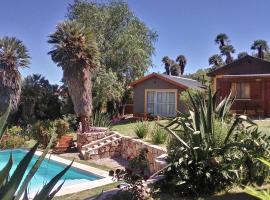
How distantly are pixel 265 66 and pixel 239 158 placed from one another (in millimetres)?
23406

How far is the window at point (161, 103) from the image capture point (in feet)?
94.7

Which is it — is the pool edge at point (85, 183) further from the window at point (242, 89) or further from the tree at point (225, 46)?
the tree at point (225, 46)

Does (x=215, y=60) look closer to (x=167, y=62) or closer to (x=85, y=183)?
Answer: (x=167, y=62)

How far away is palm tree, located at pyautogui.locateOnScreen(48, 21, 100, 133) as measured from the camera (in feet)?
59.1

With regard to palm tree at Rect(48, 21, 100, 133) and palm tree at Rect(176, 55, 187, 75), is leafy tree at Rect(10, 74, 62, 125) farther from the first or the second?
palm tree at Rect(176, 55, 187, 75)

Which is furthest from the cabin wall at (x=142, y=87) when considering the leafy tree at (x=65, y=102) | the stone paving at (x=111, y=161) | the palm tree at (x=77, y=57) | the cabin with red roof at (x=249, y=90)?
the stone paving at (x=111, y=161)

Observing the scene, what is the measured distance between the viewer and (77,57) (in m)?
18.0

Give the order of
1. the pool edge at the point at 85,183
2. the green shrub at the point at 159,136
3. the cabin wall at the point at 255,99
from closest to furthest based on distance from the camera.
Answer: the pool edge at the point at 85,183, the green shrub at the point at 159,136, the cabin wall at the point at 255,99

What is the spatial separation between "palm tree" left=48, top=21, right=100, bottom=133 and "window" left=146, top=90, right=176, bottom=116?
11.5 meters

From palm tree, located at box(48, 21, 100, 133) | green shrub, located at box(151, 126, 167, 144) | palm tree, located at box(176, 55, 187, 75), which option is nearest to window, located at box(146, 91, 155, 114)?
palm tree, located at box(48, 21, 100, 133)

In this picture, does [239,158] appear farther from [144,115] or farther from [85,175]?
[144,115]

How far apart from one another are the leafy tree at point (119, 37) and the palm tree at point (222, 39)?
93.8ft

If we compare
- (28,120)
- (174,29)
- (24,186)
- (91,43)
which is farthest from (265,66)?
(24,186)

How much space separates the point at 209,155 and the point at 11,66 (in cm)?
1875
